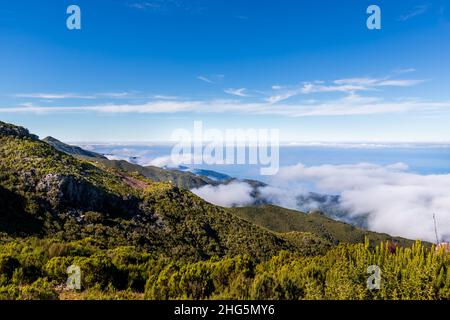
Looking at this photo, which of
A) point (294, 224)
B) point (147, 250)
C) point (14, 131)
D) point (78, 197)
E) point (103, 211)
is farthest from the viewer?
point (294, 224)

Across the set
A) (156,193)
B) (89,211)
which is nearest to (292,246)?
(156,193)

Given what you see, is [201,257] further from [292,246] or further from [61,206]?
[292,246]

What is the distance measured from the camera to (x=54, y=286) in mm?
14320

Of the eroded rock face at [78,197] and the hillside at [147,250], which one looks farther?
the eroded rock face at [78,197]

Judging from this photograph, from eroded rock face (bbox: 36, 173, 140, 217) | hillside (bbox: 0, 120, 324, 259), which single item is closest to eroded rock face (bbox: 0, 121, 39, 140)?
hillside (bbox: 0, 120, 324, 259)

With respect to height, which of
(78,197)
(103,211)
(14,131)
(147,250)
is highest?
(14,131)

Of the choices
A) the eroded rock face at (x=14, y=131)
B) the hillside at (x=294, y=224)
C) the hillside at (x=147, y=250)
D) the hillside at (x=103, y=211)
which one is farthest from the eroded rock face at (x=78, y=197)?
the hillside at (x=294, y=224)

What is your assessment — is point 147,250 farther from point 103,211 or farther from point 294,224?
point 294,224

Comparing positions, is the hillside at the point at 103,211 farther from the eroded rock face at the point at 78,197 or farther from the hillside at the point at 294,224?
the hillside at the point at 294,224

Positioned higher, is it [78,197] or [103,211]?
[78,197]

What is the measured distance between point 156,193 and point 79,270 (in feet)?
157

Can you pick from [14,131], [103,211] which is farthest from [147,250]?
[14,131]

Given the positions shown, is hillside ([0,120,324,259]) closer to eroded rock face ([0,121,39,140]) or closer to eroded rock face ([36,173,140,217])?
eroded rock face ([36,173,140,217])
